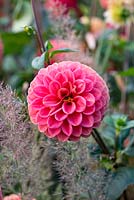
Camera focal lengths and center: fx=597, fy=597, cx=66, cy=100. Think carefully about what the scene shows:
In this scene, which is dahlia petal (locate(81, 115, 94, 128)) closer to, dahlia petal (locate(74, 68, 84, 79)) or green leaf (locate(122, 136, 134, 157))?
dahlia petal (locate(74, 68, 84, 79))

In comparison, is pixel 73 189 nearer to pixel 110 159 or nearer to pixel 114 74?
pixel 110 159

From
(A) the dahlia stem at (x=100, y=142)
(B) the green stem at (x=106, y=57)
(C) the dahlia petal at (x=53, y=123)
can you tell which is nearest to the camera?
(C) the dahlia petal at (x=53, y=123)

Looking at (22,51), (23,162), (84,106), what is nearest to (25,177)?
(23,162)

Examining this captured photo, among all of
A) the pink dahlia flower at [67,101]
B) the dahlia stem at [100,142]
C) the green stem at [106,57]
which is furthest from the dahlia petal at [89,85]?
the green stem at [106,57]

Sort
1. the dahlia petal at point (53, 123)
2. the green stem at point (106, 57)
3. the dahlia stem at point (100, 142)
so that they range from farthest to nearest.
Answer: the green stem at point (106, 57)
the dahlia stem at point (100, 142)
the dahlia petal at point (53, 123)

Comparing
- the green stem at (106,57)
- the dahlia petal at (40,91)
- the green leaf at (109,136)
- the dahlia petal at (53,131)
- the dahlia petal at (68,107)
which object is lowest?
the green stem at (106,57)

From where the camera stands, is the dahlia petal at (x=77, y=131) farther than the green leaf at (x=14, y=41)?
No

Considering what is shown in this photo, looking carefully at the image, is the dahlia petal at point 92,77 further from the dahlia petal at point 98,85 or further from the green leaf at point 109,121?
the green leaf at point 109,121

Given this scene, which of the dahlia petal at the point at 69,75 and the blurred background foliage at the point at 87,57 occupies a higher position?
the dahlia petal at the point at 69,75

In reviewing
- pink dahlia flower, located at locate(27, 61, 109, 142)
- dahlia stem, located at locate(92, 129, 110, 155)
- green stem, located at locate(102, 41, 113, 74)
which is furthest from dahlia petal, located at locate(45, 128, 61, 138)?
green stem, located at locate(102, 41, 113, 74)

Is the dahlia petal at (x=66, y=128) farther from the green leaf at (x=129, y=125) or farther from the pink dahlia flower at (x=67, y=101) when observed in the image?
the green leaf at (x=129, y=125)
